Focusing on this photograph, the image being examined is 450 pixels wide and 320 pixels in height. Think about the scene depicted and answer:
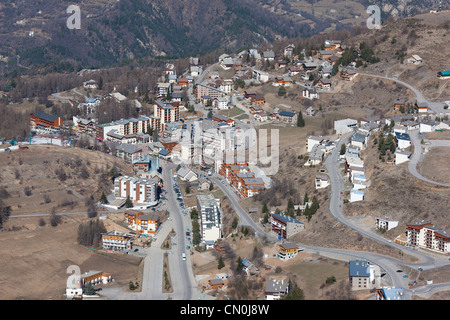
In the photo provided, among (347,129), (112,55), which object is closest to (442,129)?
(347,129)

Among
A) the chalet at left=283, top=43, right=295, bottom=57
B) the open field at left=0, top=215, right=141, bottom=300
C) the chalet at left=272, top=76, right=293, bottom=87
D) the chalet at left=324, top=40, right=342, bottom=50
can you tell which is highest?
the chalet at left=324, top=40, right=342, bottom=50

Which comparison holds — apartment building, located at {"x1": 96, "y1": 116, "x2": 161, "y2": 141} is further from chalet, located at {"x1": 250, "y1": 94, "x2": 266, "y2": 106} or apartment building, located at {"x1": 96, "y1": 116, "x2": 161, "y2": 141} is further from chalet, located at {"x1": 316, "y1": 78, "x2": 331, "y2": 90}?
chalet, located at {"x1": 316, "y1": 78, "x2": 331, "y2": 90}

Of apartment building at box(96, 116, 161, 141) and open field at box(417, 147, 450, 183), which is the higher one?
open field at box(417, 147, 450, 183)

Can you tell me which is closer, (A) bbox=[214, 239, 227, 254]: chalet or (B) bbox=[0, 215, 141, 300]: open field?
(B) bbox=[0, 215, 141, 300]: open field

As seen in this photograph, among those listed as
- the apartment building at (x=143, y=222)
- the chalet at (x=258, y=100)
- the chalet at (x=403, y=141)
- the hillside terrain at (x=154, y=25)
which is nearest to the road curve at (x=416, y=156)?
the chalet at (x=403, y=141)

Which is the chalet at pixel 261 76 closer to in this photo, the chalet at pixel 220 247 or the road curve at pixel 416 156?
the road curve at pixel 416 156

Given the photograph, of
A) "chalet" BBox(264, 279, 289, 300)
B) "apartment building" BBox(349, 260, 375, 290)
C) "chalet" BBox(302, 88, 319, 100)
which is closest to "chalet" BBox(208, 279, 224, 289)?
"chalet" BBox(264, 279, 289, 300)

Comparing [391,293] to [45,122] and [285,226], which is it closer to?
[285,226]
